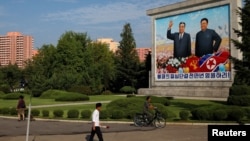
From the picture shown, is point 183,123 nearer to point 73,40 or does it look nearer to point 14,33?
point 73,40

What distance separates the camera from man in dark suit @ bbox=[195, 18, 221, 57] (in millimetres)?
45634

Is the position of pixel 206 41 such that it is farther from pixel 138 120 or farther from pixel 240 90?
pixel 138 120

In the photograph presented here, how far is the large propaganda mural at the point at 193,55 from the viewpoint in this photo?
44750 mm

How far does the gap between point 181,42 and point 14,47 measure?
92207 mm

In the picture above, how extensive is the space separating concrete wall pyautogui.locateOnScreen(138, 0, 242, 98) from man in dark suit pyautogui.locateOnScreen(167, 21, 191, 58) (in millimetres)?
2702

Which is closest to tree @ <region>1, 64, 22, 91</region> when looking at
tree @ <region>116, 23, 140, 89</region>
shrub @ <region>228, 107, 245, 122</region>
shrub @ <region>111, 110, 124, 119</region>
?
tree @ <region>116, 23, 140, 89</region>

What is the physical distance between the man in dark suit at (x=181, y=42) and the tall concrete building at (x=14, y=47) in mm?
86582

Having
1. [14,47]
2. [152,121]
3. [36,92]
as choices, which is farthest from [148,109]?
[14,47]

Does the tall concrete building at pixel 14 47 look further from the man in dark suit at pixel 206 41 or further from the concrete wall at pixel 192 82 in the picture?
the man in dark suit at pixel 206 41

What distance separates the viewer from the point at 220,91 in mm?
44719

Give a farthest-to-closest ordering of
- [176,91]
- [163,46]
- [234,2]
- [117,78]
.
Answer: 1. [117,78]
2. [163,46]
3. [176,91]
4. [234,2]

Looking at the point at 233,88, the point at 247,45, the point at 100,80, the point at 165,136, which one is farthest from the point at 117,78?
the point at 165,136

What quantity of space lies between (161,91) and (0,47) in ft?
302

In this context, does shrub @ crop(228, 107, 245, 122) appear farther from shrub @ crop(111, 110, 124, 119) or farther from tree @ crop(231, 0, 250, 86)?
shrub @ crop(111, 110, 124, 119)
